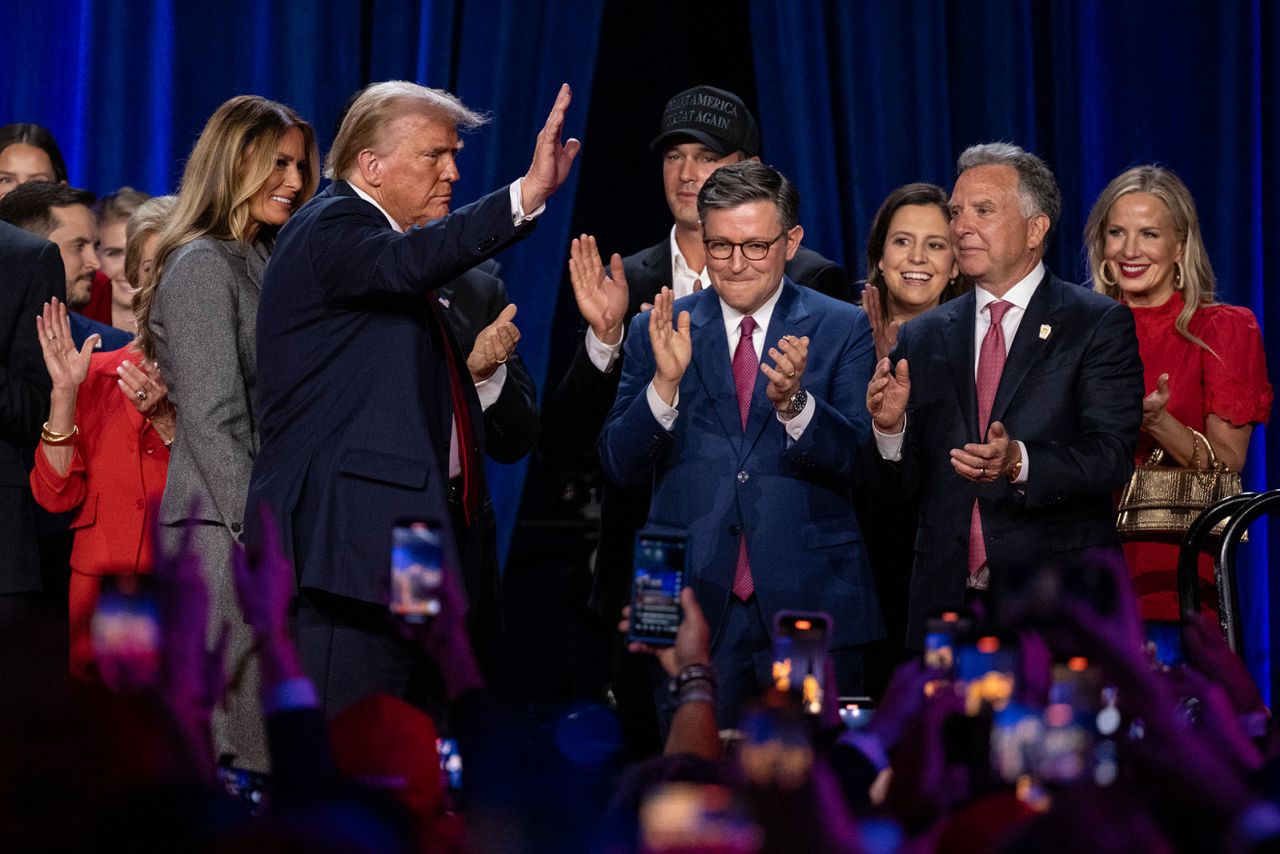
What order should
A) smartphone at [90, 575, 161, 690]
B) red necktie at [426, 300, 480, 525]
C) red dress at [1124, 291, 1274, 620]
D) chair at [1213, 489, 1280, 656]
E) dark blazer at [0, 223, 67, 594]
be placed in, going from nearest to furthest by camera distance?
smartphone at [90, 575, 161, 690], chair at [1213, 489, 1280, 656], red necktie at [426, 300, 480, 525], dark blazer at [0, 223, 67, 594], red dress at [1124, 291, 1274, 620]

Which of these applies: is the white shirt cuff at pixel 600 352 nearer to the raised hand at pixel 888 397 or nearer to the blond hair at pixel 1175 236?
the raised hand at pixel 888 397

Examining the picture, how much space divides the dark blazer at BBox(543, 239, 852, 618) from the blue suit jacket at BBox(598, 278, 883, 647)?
298 millimetres

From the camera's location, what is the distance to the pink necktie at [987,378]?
3184mm

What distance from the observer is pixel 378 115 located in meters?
2.94

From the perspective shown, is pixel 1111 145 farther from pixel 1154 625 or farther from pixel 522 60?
pixel 1154 625

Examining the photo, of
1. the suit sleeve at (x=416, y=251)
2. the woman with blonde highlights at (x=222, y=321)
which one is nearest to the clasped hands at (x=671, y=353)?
the suit sleeve at (x=416, y=251)

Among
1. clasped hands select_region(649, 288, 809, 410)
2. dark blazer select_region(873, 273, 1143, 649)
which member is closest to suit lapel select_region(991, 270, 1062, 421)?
dark blazer select_region(873, 273, 1143, 649)

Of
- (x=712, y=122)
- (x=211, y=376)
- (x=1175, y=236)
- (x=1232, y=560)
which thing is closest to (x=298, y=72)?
(x=712, y=122)

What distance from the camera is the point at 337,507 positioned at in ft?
8.88

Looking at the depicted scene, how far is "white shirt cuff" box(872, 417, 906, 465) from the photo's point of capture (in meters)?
3.13

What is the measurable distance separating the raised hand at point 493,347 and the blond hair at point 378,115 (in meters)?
0.42

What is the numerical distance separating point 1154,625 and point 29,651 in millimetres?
Answer: 1112

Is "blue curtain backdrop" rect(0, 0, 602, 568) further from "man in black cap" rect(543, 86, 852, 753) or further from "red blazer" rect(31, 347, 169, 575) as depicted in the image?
"red blazer" rect(31, 347, 169, 575)

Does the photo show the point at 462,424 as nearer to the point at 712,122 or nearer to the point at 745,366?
the point at 745,366
